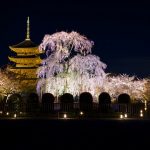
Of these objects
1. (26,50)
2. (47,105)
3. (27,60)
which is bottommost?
(47,105)

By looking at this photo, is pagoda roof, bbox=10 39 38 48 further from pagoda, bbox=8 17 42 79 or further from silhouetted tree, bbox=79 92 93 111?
silhouetted tree, bbox=79 92 93 111

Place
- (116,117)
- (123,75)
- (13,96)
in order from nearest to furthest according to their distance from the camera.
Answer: (116,117) < (13,96) < (123,75)

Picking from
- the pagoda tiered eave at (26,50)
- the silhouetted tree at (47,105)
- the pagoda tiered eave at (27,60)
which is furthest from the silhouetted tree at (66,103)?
the pagoda tiered eave at (26,50)

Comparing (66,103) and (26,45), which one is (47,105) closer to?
(66,103)

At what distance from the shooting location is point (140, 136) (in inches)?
534

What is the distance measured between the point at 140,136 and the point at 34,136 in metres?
3.13

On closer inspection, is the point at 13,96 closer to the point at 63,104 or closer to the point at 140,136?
the point at 63,104

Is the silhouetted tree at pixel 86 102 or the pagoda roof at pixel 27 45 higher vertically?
the pagoda roof at pixel 27 45

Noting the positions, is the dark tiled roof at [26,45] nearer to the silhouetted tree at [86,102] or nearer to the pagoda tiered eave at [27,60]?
the pagoda tiered eave at [27,60]

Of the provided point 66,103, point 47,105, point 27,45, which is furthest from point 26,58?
point 47,105

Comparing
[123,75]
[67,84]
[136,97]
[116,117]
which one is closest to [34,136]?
[116,117]

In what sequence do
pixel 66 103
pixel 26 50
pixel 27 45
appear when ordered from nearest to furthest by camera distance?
pixel 66 103 → pixel 26 50 → pixel 27 45

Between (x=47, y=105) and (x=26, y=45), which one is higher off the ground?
(x=26, y=45)

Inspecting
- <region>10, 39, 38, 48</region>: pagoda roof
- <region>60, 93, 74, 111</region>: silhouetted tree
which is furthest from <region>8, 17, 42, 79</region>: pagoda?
<region>60, 93, 74, 111</region>: silhouetted tree
